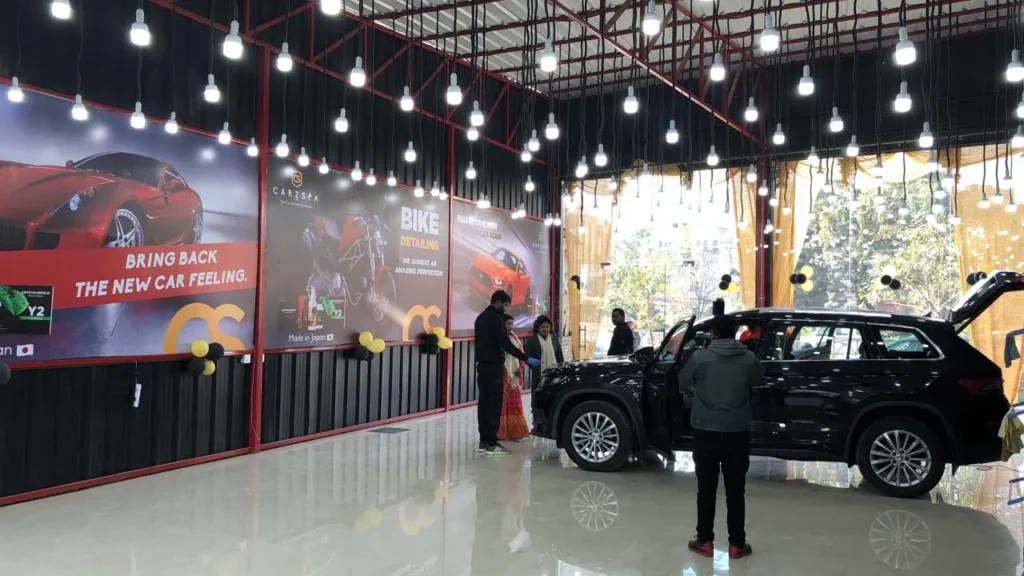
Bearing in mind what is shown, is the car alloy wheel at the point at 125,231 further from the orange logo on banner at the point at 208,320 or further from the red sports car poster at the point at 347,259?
the red sports car poster at the point at 347,259

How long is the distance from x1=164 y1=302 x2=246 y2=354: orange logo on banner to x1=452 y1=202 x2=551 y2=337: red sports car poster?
4.01 m

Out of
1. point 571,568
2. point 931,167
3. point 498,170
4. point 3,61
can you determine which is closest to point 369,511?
point 571,568

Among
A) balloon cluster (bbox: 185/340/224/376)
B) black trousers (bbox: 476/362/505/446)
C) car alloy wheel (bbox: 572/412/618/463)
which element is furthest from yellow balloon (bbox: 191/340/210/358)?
car alloy wheel (bbox: 572/412/618/463)

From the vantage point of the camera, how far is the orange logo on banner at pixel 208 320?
6906 millimetres

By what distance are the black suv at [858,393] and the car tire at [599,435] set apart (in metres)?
0.03

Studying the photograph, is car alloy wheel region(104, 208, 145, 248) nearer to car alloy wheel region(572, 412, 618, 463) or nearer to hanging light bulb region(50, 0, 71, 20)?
hanging light bulb region(50, 0, 71, 20)

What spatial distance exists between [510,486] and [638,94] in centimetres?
922

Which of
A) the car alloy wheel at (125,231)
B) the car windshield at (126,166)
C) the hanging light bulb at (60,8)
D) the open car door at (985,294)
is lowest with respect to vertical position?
the open car door at (985,294)

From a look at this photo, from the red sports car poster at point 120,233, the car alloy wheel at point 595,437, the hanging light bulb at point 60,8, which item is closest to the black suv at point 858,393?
the car alloy wheel at point 595,437

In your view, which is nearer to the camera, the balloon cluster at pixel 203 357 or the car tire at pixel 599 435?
the car tire at pixel 599 435

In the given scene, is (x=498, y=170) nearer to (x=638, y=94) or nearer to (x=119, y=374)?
(x=638, y=94)

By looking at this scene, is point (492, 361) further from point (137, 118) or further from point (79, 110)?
point (79, 110)

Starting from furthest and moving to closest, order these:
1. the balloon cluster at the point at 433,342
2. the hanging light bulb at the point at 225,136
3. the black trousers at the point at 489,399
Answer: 1. the balloon cluster at the point at 433,342
2. the black trousers at the point at 489,399
3. the hanging light bulb at the point at 225,136

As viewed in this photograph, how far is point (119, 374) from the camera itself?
6.51 m
